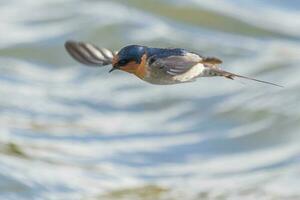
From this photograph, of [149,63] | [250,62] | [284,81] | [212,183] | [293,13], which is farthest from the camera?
[293,13]

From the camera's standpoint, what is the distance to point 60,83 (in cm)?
849

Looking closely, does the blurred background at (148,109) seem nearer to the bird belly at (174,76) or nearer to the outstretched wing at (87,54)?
the outstretched wing at (87,54)

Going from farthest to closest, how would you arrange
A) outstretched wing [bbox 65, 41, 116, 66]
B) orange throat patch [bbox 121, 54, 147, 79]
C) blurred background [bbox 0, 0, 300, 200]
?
1. blurred background [bbox 0, 0, 300, 200]
2. outstretched wing [bbox 65, 41, 116, 66]
3. orange throat patch [bbox 121, 54, 147, 79]

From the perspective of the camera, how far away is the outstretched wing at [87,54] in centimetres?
432

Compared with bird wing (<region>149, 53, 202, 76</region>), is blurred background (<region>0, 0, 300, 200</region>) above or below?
above

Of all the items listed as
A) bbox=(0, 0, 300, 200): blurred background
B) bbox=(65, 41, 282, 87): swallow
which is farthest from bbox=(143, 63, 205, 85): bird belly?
bbox=(0, 0, 300, 200): blurred background

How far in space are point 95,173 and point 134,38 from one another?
93.3 inches

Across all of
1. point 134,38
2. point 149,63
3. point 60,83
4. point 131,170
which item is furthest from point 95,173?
point 149,63

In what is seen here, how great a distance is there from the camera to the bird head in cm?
388

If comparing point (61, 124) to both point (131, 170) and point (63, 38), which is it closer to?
point (131, 170)

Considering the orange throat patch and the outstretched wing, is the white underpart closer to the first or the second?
the orange throat patch

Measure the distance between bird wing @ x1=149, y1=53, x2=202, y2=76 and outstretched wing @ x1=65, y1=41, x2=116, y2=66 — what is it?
0.44 m

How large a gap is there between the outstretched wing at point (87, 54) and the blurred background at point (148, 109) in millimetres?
1829

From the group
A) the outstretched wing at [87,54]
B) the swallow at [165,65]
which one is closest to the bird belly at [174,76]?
the swallow at [165,65]
